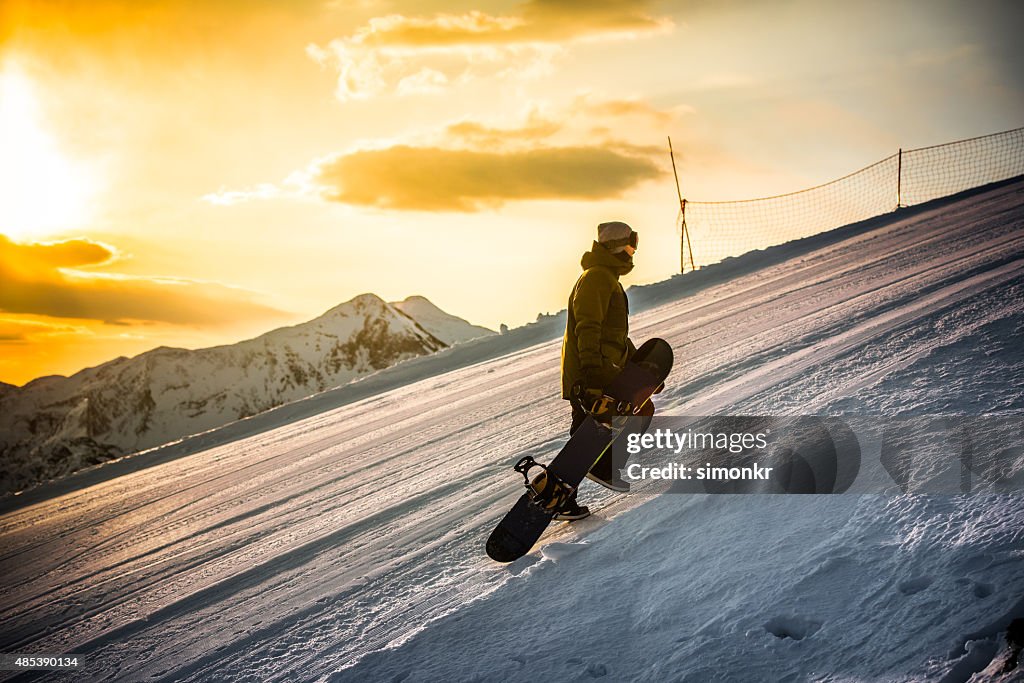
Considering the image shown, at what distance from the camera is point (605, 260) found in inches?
181

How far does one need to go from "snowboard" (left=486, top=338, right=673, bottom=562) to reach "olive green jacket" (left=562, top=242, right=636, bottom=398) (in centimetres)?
15

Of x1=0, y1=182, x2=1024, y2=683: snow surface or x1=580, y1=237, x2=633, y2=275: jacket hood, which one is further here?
x1=580, y1=237, x2=633, y2=275: jacket hood

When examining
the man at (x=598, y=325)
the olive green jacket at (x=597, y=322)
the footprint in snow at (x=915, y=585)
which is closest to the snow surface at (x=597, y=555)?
the footprint in snow at (x=915, y=585)

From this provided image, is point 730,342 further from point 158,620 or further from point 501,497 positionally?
point 158,620

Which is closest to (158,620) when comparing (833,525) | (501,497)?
(501,497)

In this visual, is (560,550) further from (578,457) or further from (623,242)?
(623,242)

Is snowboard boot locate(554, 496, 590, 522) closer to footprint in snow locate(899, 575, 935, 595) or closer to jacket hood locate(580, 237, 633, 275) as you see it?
jacket hood locate(580, 237, 633, 275)

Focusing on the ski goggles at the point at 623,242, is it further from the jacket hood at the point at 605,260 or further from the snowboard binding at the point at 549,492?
the snowboard binding at the point at 549,492

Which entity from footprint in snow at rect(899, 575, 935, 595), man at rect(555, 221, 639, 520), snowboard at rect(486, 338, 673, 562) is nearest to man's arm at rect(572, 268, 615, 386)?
man at rect(555, 221, 639, 520)

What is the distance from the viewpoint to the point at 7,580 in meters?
7.51

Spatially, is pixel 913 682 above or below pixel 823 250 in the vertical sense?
below

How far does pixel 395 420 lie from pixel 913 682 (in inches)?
374

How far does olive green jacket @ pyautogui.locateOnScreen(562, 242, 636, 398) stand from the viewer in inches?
173

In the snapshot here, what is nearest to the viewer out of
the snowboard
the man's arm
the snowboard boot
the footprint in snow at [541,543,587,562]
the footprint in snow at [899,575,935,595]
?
the footprint in snow at [899,575,935,595]
